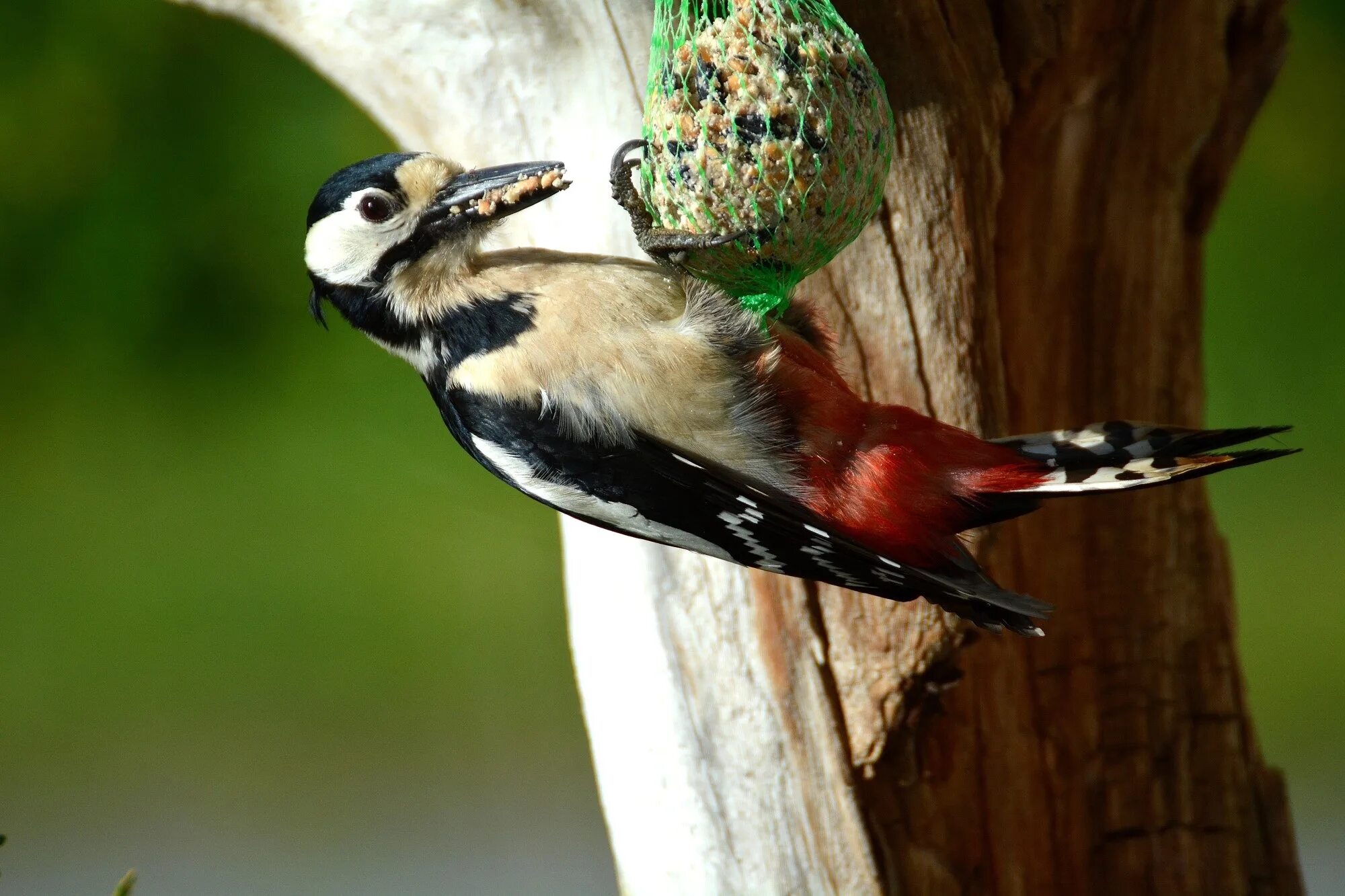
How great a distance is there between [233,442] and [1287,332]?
3.37m

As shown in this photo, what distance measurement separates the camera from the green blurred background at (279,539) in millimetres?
3379

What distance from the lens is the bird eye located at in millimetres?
1625

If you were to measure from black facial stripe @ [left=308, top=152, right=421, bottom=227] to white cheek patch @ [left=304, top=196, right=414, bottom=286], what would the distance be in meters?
0.01

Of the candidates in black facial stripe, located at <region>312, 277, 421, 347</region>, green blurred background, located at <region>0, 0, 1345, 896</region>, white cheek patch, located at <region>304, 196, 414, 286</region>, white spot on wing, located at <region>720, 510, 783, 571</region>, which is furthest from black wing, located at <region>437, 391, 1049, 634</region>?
green blurred background, located at <region>0, 0, 1345, 896</region>

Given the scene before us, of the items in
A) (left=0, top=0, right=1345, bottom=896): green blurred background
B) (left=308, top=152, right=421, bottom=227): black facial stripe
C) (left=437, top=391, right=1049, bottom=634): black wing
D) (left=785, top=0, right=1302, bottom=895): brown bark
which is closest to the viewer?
(left=437, top=391, right=1049, bottom=634): black wing

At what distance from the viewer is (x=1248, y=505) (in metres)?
3.54

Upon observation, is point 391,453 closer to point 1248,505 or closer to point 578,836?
point 578,836

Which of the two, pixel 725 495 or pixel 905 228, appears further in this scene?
pixel 905 228

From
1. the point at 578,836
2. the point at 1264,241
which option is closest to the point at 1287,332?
the point at 1264,241

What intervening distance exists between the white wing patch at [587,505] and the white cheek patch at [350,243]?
0.32m

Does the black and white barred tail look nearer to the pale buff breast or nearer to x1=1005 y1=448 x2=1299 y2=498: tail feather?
x1=1005 y1=448 x2=1299 y2=498: tail feather

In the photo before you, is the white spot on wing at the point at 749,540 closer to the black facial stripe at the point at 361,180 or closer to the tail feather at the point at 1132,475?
the tail feather at the point at 1132,475

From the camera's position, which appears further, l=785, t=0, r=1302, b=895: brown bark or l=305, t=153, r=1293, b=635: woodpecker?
l=785, t=0, r=1302, b=895: brown bark

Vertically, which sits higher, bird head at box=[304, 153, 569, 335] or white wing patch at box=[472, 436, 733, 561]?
bird head at box=[304, 153, 569, 335]
